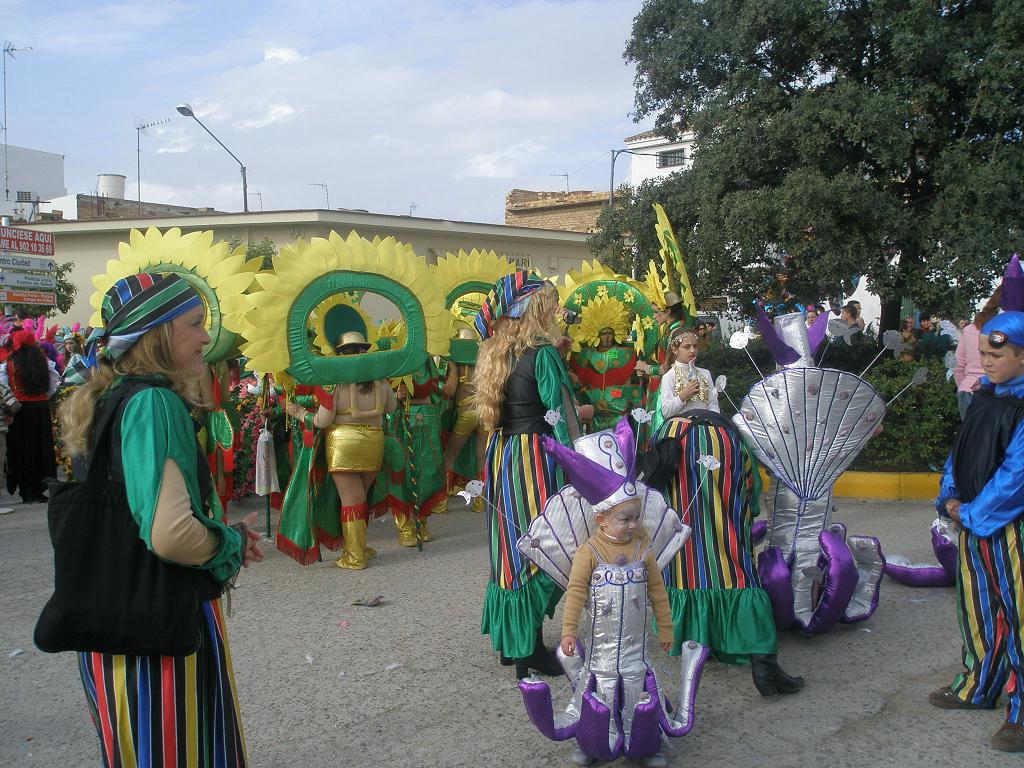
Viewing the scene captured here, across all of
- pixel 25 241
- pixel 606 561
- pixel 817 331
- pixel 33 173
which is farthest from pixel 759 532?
pixel 33 173

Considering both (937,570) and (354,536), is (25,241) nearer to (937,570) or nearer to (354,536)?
(354,536)

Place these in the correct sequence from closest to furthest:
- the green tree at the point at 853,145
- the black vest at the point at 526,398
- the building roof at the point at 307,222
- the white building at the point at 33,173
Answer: the black vest at the point at 526,398 < the green tree at the point at 853,145 < the building roof at the point at 307,222 < the white building at the point at 33,173

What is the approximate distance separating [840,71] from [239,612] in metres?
8.83

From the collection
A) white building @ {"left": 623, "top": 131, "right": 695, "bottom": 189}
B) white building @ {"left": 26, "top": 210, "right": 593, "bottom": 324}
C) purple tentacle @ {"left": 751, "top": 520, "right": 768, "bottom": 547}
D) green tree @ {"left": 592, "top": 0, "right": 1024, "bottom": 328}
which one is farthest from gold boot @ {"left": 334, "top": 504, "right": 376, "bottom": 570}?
white building @ {"left": 623, "top": 131, "right": 695, "bottom": 189}

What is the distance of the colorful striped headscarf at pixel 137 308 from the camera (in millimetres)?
2254

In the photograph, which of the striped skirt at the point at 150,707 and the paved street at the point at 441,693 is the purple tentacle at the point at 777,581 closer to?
the paved street at the point at 441,693

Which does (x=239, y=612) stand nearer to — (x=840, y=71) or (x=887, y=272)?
(x=887, y=272)

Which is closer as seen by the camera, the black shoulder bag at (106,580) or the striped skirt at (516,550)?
the black shoulder bag at (106,580)

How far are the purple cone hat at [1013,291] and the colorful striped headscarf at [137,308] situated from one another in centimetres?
314

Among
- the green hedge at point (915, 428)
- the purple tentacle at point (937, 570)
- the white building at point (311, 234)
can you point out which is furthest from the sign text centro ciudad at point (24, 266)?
the purple tentacle at point (937, 570)

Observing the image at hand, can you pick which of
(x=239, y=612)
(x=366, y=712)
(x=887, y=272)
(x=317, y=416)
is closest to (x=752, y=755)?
(x=366, y=712)

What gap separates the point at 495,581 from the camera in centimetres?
418

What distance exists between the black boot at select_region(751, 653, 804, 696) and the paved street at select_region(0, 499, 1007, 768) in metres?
0.07

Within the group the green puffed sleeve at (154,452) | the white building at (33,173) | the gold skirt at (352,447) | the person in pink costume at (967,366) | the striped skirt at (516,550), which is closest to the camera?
the green puffed sleeve at (154,452)
